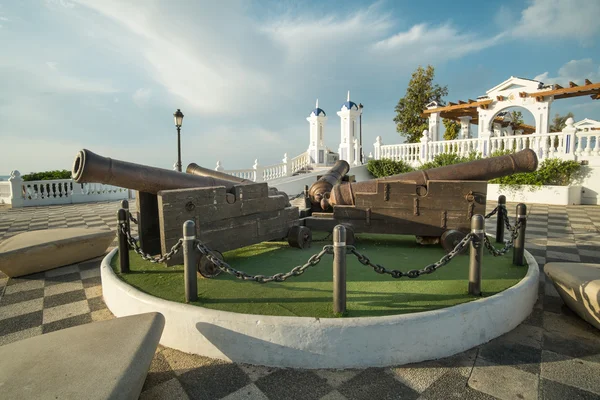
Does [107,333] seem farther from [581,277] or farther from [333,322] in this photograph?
[581,277]

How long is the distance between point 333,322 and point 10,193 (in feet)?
60.0

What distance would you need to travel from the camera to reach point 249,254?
A: 487 centimetres

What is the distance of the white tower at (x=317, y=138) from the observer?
2311 cm

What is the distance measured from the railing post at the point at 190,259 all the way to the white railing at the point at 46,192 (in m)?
15.9

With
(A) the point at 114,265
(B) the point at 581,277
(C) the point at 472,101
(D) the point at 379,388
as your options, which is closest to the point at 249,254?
(A) the point at 114,265

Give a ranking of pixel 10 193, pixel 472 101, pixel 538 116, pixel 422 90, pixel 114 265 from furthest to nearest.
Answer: pixel 422 90
pixel 472 101
pixel 538 116
pixel 10 193
pixel 114 265

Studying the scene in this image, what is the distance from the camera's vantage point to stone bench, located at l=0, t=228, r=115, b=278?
14.7ft

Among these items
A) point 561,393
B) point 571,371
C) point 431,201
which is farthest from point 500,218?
point 561,393

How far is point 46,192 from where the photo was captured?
15.4 meters

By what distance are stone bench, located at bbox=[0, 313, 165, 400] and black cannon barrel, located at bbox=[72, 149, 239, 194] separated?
1.69 m

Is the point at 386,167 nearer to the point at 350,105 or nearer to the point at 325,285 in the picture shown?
the point at 350,105

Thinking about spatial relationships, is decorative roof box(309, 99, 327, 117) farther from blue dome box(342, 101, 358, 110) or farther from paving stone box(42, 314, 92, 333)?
paving stone box(42, 314, 92, 333)

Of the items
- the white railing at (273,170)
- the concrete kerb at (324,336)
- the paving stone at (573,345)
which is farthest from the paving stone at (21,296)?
the white railing at (273,170)

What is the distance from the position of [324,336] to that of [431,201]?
2.92m
